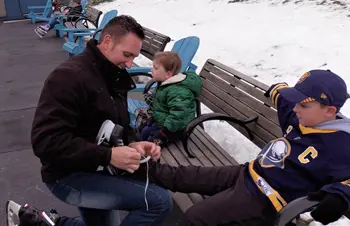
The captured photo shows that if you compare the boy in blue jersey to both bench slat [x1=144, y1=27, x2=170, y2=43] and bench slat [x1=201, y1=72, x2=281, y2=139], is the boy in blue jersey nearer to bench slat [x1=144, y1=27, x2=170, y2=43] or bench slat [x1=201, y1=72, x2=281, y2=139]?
bench slat [x1=201, y1=72, x2=281, y2=139]

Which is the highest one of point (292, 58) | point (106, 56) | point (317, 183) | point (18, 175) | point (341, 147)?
point (106, 56)

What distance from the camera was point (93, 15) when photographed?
32.0 feet

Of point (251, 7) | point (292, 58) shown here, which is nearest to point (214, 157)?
point (292, 58)

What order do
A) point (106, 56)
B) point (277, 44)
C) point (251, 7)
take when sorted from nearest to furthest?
point (106, 56)
point (277, 44)
point (251, 7)

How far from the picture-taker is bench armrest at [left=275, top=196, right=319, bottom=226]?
6.73 feet

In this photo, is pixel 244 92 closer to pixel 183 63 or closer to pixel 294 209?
Answer: pixel 183 63

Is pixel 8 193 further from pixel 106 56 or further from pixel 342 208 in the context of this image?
pixel 342 208

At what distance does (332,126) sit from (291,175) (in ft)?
1.13

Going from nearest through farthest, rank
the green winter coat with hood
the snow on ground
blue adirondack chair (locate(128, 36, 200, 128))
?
the green winter coat with hood < blue adirondack chair (locate(128, 36, 200, 128)) < the snow on ground

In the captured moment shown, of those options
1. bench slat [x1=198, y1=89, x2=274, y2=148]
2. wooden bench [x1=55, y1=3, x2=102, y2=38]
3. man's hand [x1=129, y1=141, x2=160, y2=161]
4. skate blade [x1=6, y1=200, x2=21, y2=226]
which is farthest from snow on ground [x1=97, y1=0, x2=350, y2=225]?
skate blade [x1=6, y1=200, x2=21, y2=226]

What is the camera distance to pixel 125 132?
252cm

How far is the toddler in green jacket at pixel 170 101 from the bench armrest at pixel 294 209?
1426 mm

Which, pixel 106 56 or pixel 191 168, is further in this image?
pixel 191 168

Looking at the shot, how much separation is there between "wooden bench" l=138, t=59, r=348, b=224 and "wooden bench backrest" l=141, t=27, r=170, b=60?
62.9 inches
